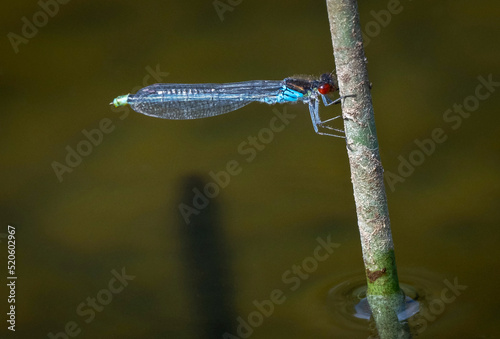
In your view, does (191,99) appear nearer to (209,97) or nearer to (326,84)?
(209,97)

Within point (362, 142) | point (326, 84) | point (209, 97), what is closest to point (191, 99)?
Answer: point (209, 97)

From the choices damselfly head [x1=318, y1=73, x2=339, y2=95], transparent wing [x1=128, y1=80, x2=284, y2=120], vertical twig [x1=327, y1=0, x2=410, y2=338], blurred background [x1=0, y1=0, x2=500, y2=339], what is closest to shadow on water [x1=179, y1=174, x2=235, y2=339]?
blurred background [x1=0, y1=0, x2=500, y2=339]

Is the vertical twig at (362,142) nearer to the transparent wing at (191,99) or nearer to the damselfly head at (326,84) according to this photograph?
the damselfly head at (326,84)

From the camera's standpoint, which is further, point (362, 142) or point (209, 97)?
point (209, 97)

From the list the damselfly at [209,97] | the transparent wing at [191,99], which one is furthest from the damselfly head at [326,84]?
the transparent wing at [191,99]

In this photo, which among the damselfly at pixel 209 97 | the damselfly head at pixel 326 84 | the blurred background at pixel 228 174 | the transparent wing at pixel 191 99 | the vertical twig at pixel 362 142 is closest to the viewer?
the vertical twig at pixel 362 142

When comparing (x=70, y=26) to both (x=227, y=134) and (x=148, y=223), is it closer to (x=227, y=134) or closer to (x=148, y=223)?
(x=227, y=134)

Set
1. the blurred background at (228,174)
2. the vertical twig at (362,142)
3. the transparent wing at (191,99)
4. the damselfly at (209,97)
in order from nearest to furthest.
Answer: the vertical twig at (362,142) → the blurred background at (228,174) → the damselfly at (209,97) → the transparent wing at (191,99)
